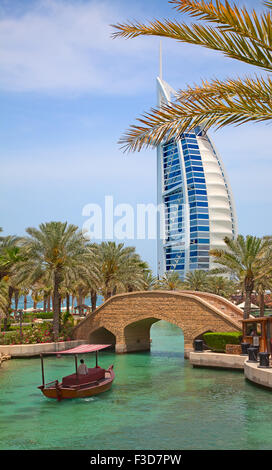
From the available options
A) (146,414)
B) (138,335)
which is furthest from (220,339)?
(146,414)

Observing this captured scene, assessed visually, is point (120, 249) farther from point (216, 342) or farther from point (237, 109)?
point (237, 109)

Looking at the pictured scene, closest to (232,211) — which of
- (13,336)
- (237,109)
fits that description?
(13,336)

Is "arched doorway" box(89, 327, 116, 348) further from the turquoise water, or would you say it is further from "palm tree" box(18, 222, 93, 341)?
the turquoise water

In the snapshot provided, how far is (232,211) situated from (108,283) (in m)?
115

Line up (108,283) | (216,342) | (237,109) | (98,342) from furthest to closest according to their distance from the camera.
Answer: (108,283) < (98,342) < (216,342) < (237,109)

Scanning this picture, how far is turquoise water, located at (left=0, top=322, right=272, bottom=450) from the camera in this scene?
1703cm

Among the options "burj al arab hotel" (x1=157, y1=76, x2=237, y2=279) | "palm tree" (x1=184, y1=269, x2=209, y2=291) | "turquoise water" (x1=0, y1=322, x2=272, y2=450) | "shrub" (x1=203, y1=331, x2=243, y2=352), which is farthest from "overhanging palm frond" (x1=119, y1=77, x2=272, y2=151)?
"burj al arab hotel" (x1=157, y1=76, x2=237, y2=279)

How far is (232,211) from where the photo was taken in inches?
6255

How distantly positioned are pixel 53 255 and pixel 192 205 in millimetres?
112512

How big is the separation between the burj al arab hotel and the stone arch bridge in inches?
4207

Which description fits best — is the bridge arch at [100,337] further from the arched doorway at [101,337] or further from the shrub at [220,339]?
the shrub at [220,339]

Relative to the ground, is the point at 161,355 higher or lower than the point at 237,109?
lower

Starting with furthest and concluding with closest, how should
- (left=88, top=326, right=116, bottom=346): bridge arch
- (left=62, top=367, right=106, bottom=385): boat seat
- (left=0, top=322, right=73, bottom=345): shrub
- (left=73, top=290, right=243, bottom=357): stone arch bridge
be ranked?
1. (left=88, top=326, right=116, bottom=346): bridge arch
2. (left=0, top=322, right=73, bottom=345): shrub
3. (left=73, top=290, right=243, bottom=357): stone arch bridge
4. (left=62, top=367, right=106, bottom=385): boat seat

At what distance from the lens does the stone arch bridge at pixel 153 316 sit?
3622 cm
